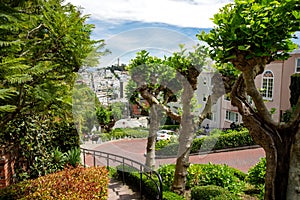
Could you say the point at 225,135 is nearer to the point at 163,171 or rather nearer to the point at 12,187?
the point at 163,171

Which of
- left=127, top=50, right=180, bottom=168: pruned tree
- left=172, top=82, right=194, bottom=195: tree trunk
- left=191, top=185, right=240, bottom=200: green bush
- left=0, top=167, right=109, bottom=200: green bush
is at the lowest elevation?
left=191, top=185, right=240, bottom=200: green bush

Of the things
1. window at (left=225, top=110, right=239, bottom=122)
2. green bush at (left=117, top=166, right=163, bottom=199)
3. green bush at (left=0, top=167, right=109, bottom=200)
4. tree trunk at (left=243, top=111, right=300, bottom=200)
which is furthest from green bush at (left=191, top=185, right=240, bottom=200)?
window at (left=225, top=110, right=239, bottom=122)

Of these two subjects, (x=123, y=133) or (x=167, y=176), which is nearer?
(x=123, y=133)

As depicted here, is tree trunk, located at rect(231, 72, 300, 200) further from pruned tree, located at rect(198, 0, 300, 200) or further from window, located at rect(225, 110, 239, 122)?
window, located at rect(225, 110, 239, 122)

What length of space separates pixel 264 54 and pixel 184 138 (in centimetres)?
294

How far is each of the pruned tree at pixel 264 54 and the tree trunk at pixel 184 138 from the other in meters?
0.91

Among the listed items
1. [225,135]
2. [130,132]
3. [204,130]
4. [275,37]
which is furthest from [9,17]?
[225,135]

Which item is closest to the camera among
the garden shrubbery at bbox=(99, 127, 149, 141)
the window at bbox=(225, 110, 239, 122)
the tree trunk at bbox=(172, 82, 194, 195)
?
the garden shrubbery at bbox=(99, 127, 149, 141)

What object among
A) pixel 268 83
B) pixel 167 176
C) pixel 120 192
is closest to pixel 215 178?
pixel 167 176

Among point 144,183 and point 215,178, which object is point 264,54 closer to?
point 215,178

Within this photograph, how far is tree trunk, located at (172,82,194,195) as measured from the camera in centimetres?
472

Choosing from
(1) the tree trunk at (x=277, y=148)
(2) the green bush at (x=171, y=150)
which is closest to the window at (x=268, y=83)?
(2) the green bush at (x=171, y=150)

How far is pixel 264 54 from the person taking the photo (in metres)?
2.96

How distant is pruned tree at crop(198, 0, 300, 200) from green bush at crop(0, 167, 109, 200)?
3.11 m
